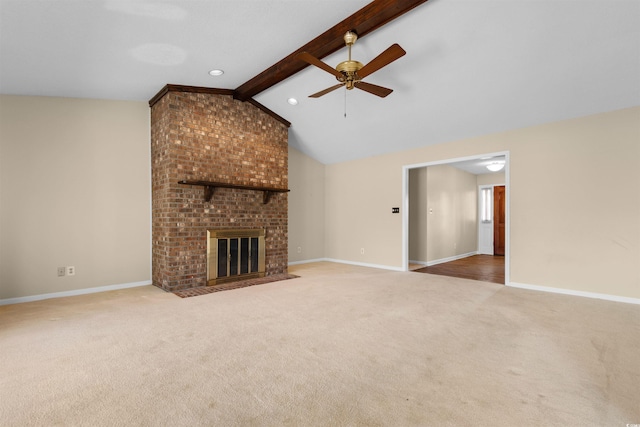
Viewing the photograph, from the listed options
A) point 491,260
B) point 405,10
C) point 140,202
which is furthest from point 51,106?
point 491,260

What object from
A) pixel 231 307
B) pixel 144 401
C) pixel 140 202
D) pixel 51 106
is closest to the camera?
pixel 144 401

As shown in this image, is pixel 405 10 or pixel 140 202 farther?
pixel 140 202

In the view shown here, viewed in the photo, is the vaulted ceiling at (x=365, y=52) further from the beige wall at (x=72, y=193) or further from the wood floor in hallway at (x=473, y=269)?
the wood floor in hallway at (x=473, y=269)

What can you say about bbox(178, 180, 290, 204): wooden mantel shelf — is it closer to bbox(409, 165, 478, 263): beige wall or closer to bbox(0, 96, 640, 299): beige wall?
bbox(0, 96, 640, 299): beige wall

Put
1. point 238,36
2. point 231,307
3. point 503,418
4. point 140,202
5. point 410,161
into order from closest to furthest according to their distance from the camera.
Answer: point 503,418, point 238,36, point 231,307, point 140,202, point 410,161

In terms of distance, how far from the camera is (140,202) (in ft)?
15.3

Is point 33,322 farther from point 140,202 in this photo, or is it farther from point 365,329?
point 365,329

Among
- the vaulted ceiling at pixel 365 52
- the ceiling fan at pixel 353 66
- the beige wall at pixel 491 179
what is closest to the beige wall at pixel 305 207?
the vaulted ceiling at pixel 365 52

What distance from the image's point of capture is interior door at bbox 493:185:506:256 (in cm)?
853

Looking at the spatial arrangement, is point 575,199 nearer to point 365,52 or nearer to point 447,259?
point 365,52

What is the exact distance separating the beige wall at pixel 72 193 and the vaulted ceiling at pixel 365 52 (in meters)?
0.30

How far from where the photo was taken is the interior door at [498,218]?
8.53 metres

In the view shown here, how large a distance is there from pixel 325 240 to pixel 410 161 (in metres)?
2.74

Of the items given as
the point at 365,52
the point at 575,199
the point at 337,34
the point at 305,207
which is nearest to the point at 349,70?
the point at 337,34
